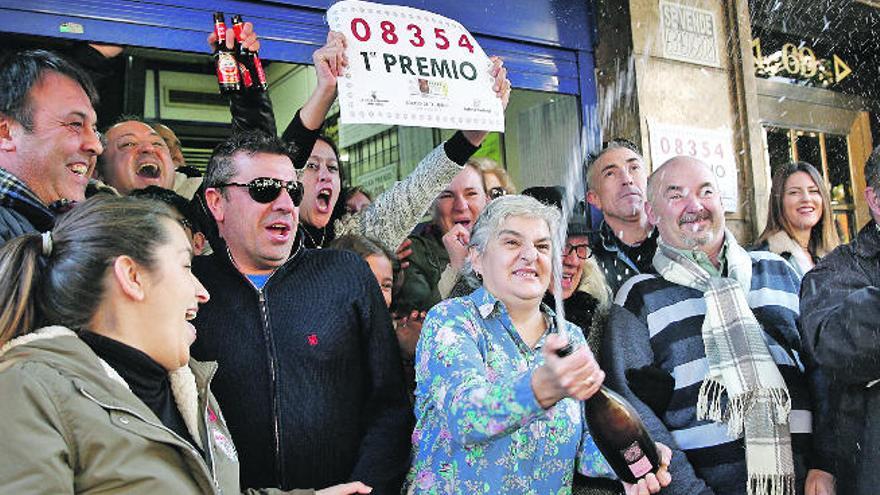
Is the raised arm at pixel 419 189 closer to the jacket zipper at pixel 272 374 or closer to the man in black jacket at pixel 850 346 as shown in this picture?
the jacket zipper at pixel 272 374

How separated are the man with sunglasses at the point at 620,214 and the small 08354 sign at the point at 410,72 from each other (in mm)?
865

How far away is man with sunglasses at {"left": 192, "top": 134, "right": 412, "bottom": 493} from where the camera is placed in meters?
2.74

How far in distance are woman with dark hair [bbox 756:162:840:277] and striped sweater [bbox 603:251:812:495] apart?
1.27m

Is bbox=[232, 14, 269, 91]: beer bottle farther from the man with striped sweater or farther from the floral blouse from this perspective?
the man with striped sweater

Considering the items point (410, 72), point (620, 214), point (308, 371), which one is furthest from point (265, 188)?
point (620, 214)

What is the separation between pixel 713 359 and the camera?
10.7 feet

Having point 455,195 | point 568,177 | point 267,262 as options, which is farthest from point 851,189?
point 267,262

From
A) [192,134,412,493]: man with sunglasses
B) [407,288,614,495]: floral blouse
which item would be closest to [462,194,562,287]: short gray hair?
[407,288,614,495]: floral blouse

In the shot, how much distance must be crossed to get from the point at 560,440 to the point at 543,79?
351 centimetres

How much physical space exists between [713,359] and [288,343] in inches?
63.8

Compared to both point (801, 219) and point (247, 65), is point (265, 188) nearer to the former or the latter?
point (247, 65)

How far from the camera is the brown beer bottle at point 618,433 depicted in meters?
2.54

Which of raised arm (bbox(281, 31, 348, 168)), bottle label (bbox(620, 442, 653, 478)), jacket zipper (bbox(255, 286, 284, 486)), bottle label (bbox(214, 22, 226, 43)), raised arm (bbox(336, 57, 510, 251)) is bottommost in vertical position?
bottle label (bbox(620, 442, 653, 478))

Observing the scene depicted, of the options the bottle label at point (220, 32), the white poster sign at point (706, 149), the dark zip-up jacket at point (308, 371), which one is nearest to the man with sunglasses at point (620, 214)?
the white poster sign at point (706, 149)
